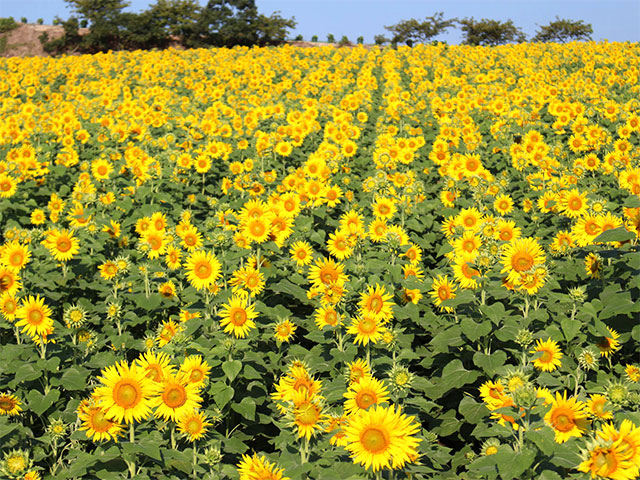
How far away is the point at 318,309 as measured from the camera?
473 centimetres

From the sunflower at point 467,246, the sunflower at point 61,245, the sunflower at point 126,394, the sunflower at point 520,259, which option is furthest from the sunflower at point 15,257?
the sunflower at point 520,259

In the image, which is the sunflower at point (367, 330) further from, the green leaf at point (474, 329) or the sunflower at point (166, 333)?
the sunflower at point (166, 333)

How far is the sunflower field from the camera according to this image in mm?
2982

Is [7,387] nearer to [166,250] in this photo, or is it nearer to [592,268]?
[166,250]

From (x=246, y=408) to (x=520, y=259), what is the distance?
2627mm

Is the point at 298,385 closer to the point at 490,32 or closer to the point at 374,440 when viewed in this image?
the point at 374,440

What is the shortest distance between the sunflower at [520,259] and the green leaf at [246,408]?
2386mm

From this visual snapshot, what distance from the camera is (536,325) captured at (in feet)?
15.9

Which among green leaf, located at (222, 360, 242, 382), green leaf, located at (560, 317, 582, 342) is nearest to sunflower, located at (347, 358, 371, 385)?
green leaf, located at (222, 360, 242, 382)

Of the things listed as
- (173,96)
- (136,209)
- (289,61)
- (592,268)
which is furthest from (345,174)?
(289,61)

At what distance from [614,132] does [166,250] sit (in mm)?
10351

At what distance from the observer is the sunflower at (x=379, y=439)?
2.36m

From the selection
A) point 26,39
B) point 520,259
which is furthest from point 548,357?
point 26,39

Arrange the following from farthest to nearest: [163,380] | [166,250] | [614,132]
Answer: [614,132] < [166,250] < [163,380]
